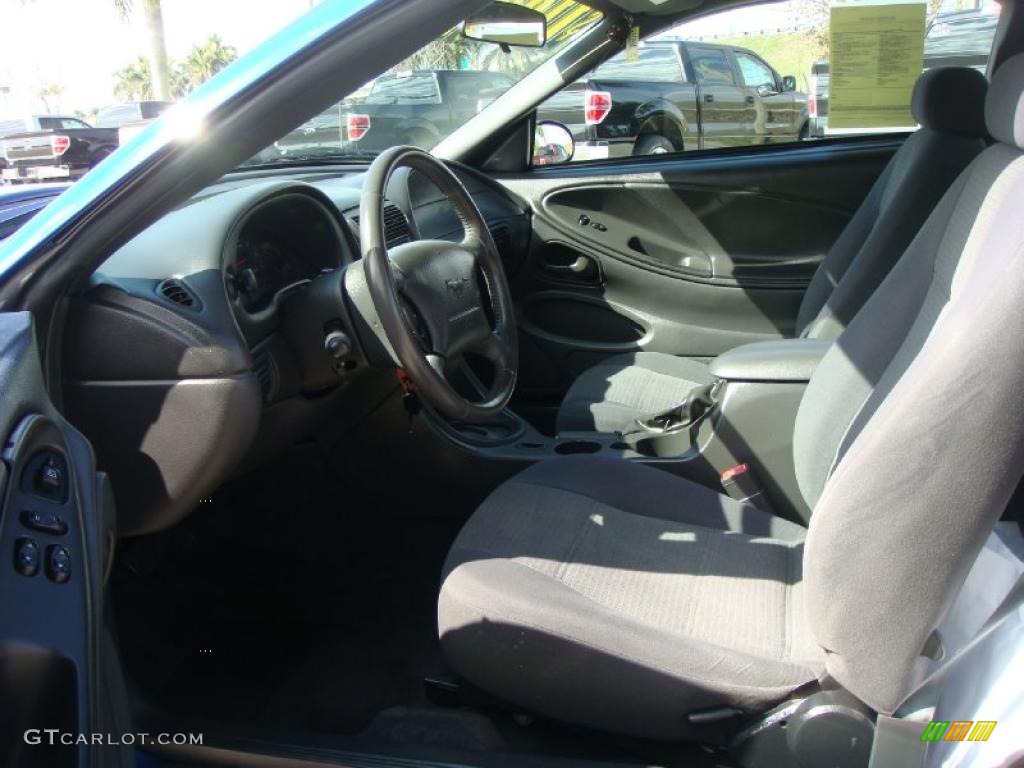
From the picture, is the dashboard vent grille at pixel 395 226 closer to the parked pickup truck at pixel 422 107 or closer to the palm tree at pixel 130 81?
the parked pickup truck at pixel 422 107

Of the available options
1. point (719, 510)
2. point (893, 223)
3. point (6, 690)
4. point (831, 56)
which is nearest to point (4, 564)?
point (6, 690)

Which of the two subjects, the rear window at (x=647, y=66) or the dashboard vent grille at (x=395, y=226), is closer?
the dashboard vent grille at (x=395, y=226)

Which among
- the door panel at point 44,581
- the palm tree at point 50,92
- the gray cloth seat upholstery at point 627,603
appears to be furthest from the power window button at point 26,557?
the palm tree at point 50,92

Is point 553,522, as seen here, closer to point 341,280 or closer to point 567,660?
point 567,660

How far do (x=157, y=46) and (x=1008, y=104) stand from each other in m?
15.6

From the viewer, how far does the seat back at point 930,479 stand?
1.11 metres

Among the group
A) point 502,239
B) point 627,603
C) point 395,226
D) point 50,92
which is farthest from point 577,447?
point 50,92

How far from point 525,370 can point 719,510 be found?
156 cm

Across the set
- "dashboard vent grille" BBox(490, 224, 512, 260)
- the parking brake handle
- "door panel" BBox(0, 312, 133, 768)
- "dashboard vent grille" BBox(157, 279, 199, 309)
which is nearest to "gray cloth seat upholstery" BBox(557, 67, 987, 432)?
the parking brake handle

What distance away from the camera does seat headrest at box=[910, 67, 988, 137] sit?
7.19 feet

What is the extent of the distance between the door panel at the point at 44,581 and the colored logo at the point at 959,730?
977mm

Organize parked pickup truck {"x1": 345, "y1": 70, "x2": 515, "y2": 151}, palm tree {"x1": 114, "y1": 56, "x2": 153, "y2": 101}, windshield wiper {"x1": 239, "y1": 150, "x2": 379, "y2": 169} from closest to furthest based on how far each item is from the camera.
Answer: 1. parked pickup truck {"x1": 345, "y1": 70, "x2": 515, "y2": 151}
2. windshield wiper {"x1": 239, "y1": 150, "x2": 379, "y2": 169}
3. palm tree {"x1": 114, "y1": 56, "x2": 153, "y2": 101}

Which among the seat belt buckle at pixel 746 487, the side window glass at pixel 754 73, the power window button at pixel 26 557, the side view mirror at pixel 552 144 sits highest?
the side window glass at pixel 754 73

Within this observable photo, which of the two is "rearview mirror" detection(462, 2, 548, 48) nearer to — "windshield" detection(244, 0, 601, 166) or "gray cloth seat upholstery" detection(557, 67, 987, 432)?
"windshield" detection(244, 0, 601, 166)
